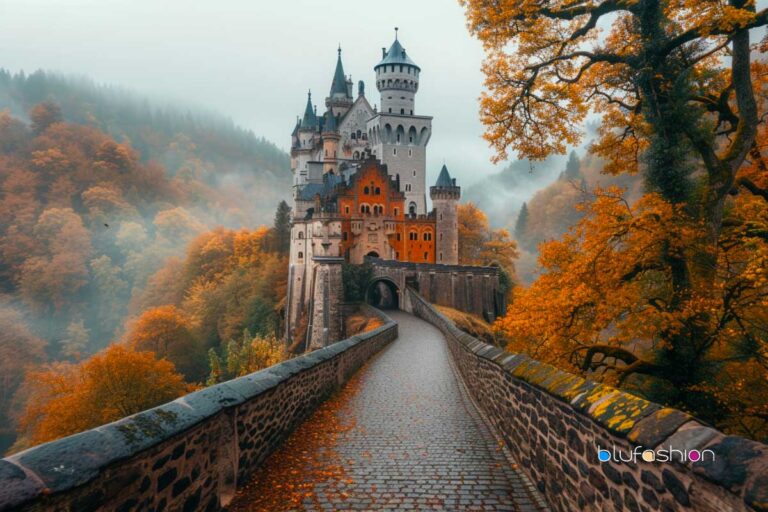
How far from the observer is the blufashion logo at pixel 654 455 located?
2.75 m

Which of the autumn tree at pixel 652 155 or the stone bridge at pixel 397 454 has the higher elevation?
the autumn tree at pixel 652 155

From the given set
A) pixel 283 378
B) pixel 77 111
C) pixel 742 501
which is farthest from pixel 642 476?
pixel 77 111

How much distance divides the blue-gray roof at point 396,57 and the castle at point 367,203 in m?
0.12

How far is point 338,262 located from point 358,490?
3285 cm

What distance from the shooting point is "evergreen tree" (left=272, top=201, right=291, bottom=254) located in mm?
62656

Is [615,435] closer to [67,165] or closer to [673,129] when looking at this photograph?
[673,129]

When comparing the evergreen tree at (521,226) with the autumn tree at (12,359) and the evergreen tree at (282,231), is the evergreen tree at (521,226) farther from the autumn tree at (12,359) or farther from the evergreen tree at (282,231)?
the autumn tree at (12,359)

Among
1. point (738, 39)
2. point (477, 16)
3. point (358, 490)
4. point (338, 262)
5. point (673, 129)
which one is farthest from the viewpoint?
point (338, 262)

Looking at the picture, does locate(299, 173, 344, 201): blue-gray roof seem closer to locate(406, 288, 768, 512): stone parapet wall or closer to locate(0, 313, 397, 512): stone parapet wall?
locate(0, 313, 397, 512): stone parapet wall

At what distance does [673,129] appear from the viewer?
9.66 meters

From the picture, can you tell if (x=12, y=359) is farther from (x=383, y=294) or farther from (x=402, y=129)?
(x=402, y=129)

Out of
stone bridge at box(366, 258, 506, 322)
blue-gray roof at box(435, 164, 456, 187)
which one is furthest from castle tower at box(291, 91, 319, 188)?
stone bridge at box(366, 258, 506, 322)

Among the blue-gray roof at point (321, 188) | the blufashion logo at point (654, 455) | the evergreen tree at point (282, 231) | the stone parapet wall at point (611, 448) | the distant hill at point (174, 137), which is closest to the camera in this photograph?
the stone parapet wall at point (611, 448)

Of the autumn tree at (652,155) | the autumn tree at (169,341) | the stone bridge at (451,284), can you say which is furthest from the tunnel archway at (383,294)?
the autumn tree at (652,155)
